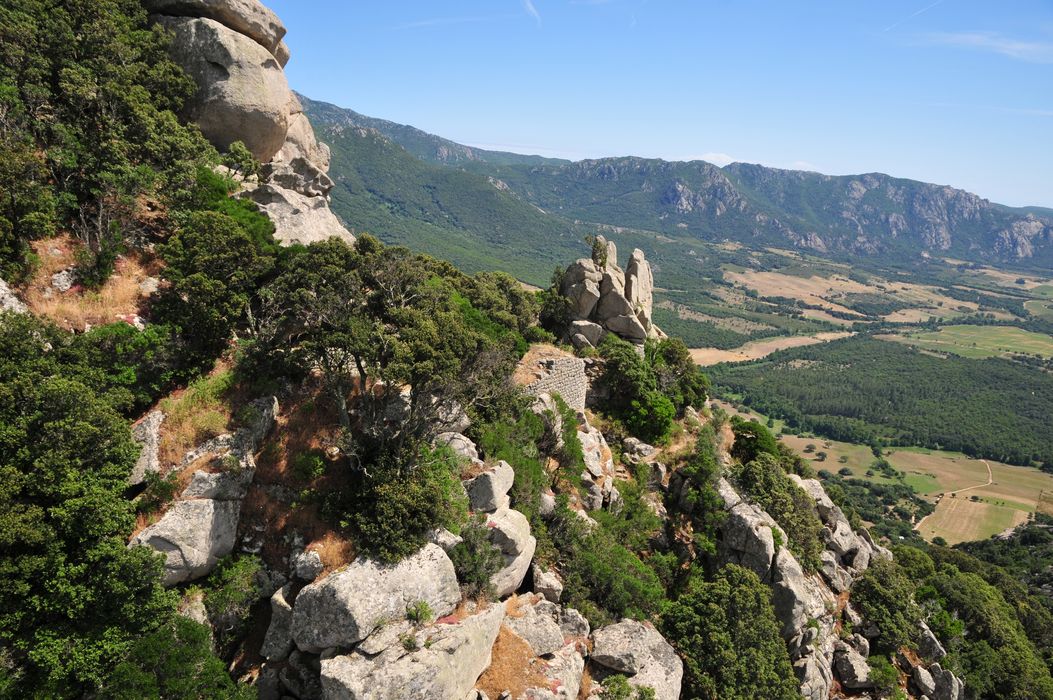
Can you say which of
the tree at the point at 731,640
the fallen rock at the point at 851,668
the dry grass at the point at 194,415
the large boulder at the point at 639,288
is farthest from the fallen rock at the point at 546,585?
the large boulder at the point at 639,288

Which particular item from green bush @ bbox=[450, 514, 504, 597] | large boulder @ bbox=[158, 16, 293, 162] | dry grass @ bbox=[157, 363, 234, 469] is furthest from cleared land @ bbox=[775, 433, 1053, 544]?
large boulder @ bbox=[158, 16, 293, 162]

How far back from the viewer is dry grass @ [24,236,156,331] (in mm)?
24531

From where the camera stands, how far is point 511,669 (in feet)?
67.9

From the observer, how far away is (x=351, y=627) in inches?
712

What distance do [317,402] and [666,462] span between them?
23.9 metres

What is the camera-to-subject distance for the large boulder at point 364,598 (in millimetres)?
18188

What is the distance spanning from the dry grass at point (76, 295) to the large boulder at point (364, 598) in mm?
17154

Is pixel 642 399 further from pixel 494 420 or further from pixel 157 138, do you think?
pixel 157 138

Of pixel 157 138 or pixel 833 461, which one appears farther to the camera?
pixel 833 461

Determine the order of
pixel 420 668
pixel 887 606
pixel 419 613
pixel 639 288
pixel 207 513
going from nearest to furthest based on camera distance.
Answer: pixel 420 668, pixel 419 613, pixel 207 513, pixel 887 606, pixel 639 288

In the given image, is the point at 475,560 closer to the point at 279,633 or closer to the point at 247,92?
the point at 279,633

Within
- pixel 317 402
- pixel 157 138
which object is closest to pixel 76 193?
pixel 157 138

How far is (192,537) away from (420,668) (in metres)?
9.89

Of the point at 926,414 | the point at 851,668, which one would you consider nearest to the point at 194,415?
the point at 851,668
